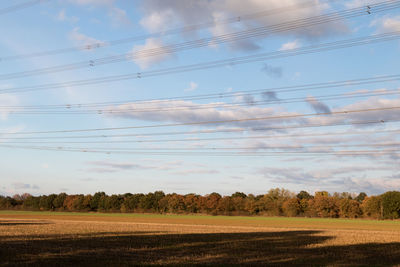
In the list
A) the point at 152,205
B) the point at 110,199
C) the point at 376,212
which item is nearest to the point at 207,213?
the point at 152,205

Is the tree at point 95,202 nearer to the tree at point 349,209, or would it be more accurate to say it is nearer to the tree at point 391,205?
the tree at point 349,209

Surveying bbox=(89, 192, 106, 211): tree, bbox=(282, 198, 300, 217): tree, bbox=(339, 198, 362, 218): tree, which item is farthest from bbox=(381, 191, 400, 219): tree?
bbox=(89, 192, 106, 211): tree

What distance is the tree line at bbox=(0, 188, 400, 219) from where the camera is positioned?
13688 centimetres

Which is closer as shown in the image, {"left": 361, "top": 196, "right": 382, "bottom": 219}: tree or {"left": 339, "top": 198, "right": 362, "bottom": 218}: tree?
{"left": 361, "top": 196, "right": 382, "bottom": 219}: tree

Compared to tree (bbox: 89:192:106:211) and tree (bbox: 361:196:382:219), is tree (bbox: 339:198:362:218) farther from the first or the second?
tree (bbox: 89:192:106:211)

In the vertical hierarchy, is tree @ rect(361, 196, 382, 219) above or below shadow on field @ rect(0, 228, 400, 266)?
above

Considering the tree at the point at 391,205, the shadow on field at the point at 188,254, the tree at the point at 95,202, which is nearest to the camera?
the shadow on field at the point at 188,254

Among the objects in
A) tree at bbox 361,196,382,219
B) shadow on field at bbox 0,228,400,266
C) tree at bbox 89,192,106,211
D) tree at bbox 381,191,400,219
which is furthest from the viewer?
tree at bbox 89,192,106,211

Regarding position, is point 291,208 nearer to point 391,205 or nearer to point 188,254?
point 391,205

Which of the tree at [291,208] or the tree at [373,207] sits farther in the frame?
the tree at [291,208]

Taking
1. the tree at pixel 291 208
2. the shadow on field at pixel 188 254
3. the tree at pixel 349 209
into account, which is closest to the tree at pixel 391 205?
the tree at pixel 349 209

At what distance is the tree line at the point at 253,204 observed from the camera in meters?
137

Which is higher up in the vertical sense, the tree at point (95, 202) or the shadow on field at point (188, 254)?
the tree at point (95, 202)

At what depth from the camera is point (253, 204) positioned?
164625 mm
